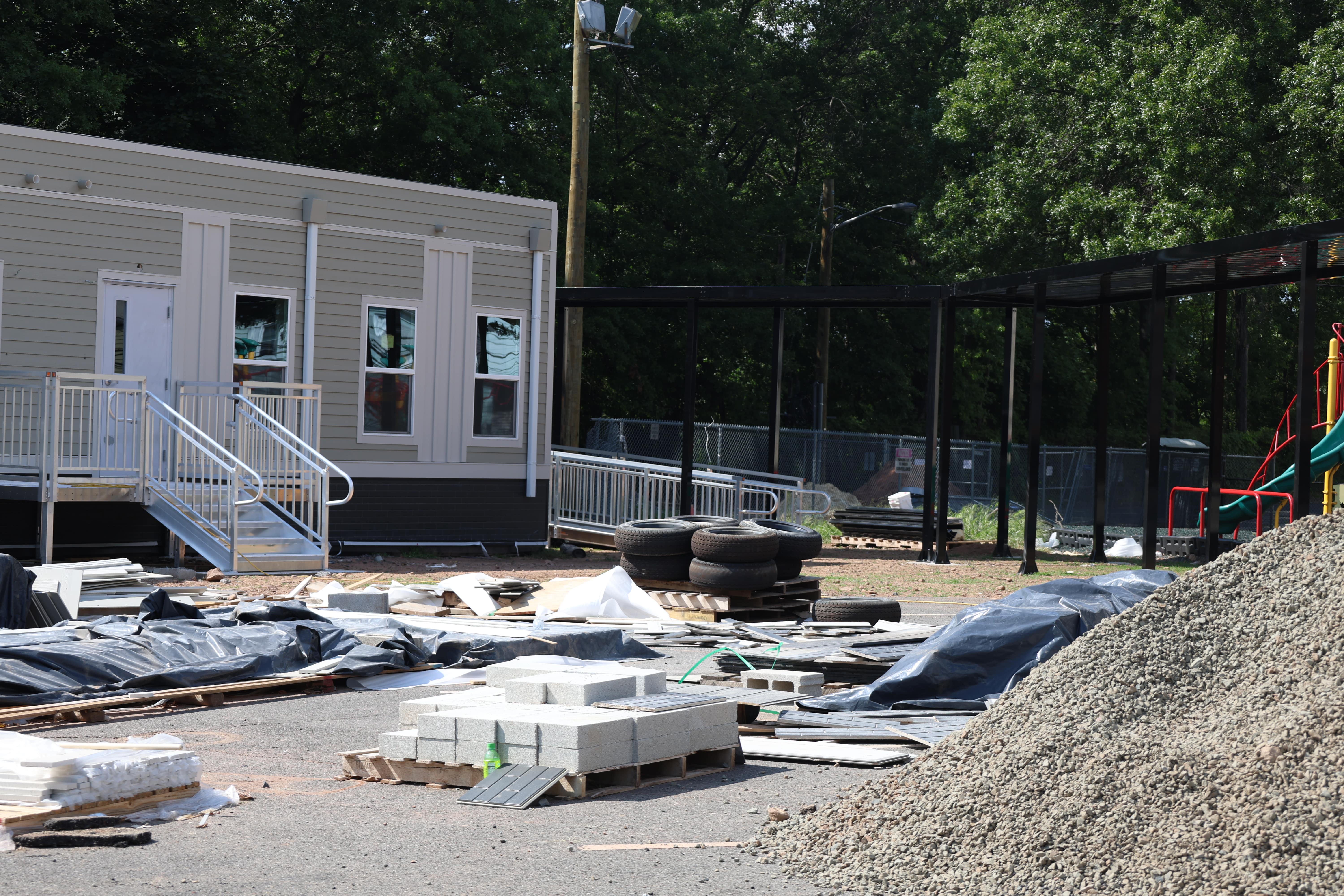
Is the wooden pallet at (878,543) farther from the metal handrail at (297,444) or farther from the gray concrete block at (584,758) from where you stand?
the gray concrete block at (584,758)

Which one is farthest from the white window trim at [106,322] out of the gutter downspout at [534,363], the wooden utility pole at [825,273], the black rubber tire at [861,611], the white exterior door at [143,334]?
the wooden utility pole at [825,273]

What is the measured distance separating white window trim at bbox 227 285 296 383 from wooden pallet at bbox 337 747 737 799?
12.4m

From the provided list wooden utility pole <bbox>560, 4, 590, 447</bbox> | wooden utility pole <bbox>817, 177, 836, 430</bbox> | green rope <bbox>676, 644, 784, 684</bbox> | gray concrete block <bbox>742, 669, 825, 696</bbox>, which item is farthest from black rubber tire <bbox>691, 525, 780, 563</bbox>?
wooden utility pole <bbox>817, 177, 836, 430</bbox>

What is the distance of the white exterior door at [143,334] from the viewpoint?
18.2 m

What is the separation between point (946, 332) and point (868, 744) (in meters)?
13.7

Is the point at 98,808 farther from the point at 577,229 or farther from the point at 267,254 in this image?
the point at 577,229

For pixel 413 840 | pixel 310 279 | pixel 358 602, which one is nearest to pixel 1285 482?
pixel 310 279

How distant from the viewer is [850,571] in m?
20.0

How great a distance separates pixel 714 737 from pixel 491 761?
4.30 ft

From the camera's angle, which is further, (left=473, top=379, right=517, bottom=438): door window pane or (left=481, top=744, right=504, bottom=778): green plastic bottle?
(left=473, top=379, right=517, bottom=438): door window pane

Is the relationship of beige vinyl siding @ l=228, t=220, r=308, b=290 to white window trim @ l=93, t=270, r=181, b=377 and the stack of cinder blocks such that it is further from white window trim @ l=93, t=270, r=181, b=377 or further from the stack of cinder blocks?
the stack of cinder blocks

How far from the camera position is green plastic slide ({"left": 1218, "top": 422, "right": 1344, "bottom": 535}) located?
19516 mm

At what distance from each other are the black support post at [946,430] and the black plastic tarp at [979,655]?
10590 millimetres

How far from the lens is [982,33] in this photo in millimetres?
39500
